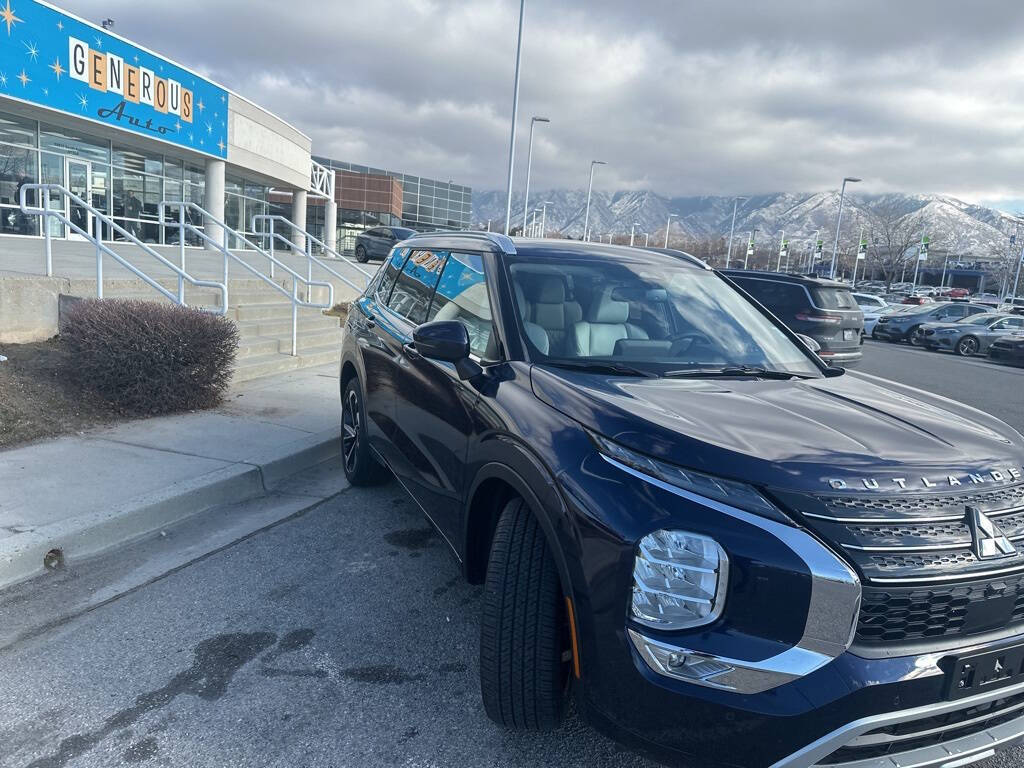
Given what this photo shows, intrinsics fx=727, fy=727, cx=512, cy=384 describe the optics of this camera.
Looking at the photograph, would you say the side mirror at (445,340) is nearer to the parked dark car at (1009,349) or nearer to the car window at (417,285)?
the car window at (417,285)

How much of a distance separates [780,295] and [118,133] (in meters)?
19.1

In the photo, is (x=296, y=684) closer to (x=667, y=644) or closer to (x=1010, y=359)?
(x=667, y=644)

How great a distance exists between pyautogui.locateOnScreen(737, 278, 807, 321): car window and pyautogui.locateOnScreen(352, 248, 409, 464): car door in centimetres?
827

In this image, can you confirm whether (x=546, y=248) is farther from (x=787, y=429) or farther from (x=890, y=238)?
(x=890, y=238)

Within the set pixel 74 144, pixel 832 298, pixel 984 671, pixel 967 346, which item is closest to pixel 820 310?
pixel 832 298

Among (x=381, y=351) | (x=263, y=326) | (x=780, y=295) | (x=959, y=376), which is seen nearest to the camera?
(x=381, y=351)

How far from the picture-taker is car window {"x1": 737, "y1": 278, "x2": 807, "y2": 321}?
39.6ft

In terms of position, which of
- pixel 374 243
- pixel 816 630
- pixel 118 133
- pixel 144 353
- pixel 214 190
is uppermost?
pixel 118 133

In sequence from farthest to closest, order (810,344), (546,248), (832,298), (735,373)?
(832,298), (810,344), (546,248), (735,373)

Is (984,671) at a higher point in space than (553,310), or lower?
lower

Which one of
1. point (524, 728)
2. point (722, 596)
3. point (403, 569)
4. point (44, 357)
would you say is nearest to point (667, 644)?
point (722, 596)

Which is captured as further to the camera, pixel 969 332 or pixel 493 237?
pixel 969 332

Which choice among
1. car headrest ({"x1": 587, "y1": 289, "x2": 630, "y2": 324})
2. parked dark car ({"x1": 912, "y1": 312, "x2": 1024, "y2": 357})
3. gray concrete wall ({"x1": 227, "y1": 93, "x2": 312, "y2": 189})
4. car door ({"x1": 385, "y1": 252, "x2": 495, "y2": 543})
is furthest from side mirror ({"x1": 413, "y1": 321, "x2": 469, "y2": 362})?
gray concrete wall ({"x1": 227, "y1": 93, "x2": 312, "y2": 189})

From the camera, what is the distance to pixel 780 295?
12.3 m
